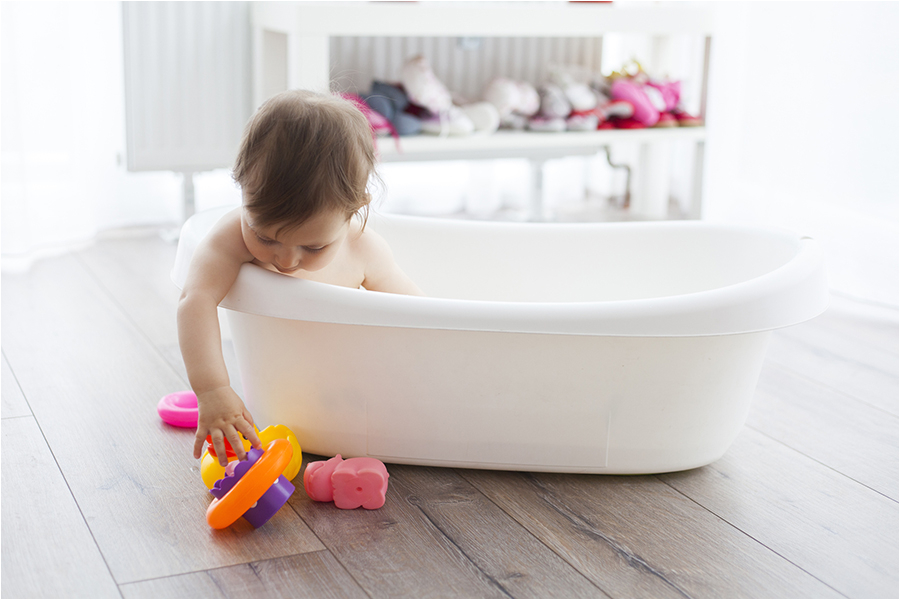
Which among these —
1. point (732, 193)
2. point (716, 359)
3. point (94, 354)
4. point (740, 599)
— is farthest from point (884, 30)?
point (94, 354)

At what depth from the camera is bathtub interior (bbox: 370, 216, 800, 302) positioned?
135 cm

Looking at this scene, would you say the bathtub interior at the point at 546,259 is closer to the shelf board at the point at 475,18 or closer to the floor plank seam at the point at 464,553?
the floor plank seam at the point at 464,553

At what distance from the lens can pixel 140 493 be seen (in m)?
0.98

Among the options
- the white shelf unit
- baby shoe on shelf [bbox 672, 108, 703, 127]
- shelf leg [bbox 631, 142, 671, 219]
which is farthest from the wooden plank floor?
shelf leg [bbox 631, 142, 671, 219]

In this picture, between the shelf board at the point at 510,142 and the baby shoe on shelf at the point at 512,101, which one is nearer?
the shelf board at the point at 510,142

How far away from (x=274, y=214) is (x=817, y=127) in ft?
4.91

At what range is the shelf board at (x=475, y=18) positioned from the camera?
1.81m

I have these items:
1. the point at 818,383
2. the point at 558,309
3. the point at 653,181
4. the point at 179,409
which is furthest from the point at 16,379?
the point at 653,181

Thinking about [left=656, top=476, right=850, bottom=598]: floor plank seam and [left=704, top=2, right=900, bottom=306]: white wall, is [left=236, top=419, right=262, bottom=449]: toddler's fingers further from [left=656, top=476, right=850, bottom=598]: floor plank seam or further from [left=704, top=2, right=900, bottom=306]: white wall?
[left=704, top=2, right=900, bottom=306]: white wall

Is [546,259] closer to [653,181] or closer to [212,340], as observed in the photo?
[212,340]

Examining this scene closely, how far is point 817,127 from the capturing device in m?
1.97

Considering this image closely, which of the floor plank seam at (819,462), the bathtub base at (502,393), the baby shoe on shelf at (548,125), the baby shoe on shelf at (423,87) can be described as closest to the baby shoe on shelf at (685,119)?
the baby shoe on shelf at (548,125)

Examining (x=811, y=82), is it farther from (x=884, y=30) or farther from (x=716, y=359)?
(x=716, y=359)

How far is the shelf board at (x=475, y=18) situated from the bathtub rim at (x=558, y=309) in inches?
39.1
